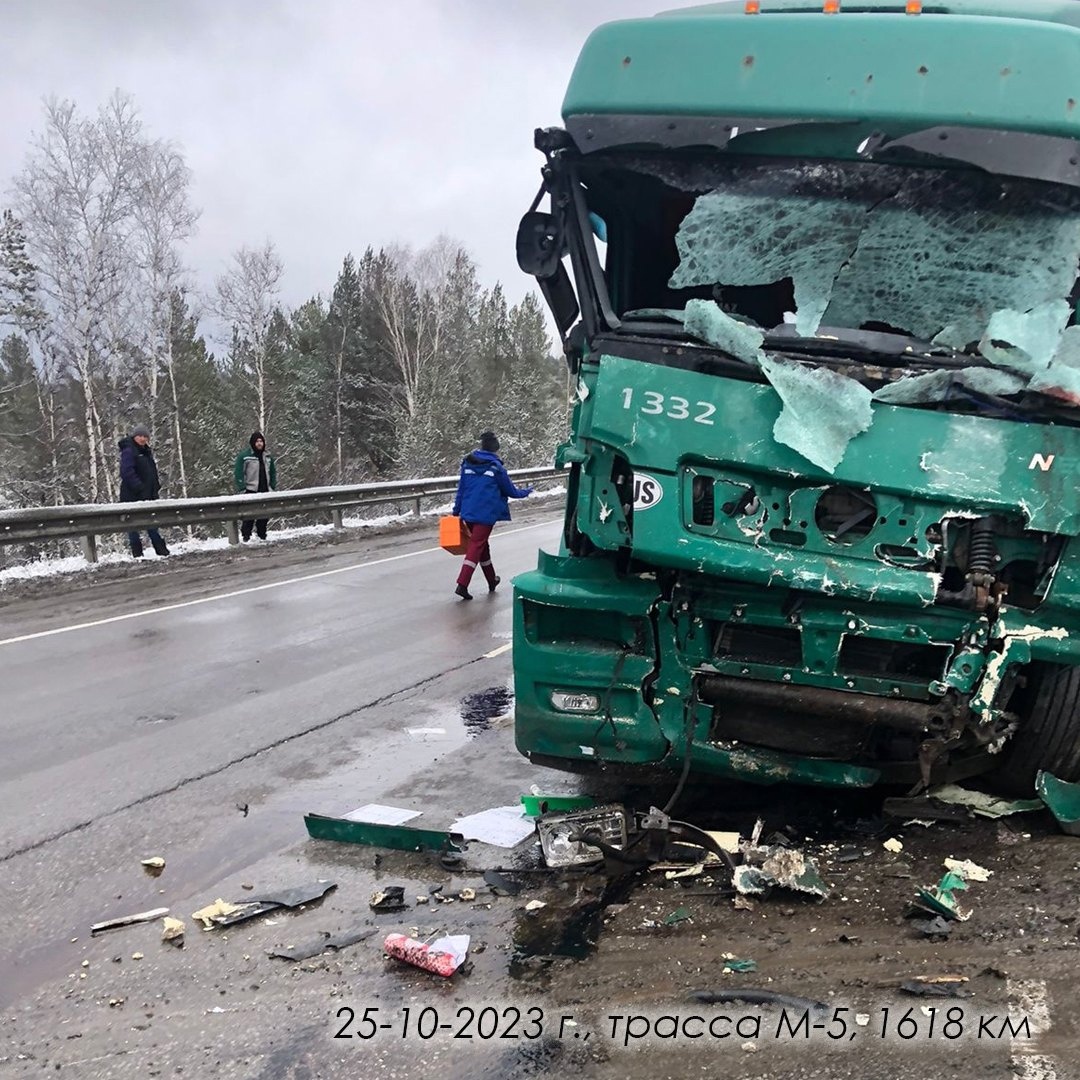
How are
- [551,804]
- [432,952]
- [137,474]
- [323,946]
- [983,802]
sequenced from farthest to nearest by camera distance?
[137,474]
[551,804]
[983,802]
[323,946]
[432,952]

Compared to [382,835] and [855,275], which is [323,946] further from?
[855,275]

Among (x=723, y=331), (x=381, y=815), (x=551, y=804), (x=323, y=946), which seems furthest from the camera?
(x=381, y=815)

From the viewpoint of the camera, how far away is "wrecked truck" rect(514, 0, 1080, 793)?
3422 mm

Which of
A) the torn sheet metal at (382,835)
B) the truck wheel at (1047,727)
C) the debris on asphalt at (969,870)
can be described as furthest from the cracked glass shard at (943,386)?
the torn sheet metal at (382,835)

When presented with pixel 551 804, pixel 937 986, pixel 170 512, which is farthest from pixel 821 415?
pixel 170 512

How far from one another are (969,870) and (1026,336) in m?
1.99

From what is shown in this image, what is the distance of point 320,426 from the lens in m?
42.4

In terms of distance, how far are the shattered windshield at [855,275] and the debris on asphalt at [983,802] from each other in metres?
1.80

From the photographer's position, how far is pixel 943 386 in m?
3.48

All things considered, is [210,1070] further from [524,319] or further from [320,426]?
[524,319]

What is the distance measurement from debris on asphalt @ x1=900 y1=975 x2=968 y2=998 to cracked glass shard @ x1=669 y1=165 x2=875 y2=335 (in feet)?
7.70

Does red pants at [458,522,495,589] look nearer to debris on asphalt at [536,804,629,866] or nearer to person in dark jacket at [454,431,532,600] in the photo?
person in dark jacket at [454,431,532,600]

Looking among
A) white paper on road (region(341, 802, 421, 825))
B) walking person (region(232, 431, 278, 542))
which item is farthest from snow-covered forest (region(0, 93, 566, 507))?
white paper on road (region(341, 802, 421, 825))

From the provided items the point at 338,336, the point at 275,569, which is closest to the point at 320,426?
the point at 338,336
